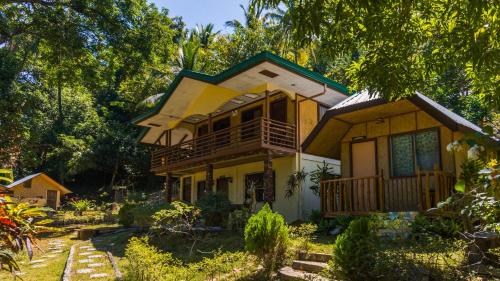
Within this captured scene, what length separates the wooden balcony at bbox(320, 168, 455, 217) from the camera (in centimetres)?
1044

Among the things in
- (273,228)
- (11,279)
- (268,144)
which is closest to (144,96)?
(268,144)

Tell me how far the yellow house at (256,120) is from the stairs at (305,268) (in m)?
7.18

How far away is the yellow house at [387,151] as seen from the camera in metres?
10.8

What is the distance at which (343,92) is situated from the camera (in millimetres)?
16984

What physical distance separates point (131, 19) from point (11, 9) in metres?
3.21

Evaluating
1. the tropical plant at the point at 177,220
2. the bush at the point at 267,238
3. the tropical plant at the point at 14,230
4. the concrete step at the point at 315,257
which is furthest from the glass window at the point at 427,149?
the tropical plant at the point at 14,230

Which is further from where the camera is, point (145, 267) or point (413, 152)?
point (413, 152)

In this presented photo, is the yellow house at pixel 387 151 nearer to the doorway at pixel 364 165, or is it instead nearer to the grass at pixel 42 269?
the doorway at pixel 364 165

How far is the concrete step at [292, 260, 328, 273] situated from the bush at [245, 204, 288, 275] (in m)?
0.36

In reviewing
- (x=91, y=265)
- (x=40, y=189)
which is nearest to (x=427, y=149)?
(x=91, y=265)

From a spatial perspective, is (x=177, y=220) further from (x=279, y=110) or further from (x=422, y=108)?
(x=279, y=110)

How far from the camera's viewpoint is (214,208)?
47.5 feet

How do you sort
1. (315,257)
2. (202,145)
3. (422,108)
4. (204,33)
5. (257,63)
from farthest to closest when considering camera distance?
(204,33), (202,145), (257,63), (422,108), (315,257)

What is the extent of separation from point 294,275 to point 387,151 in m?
6.67
